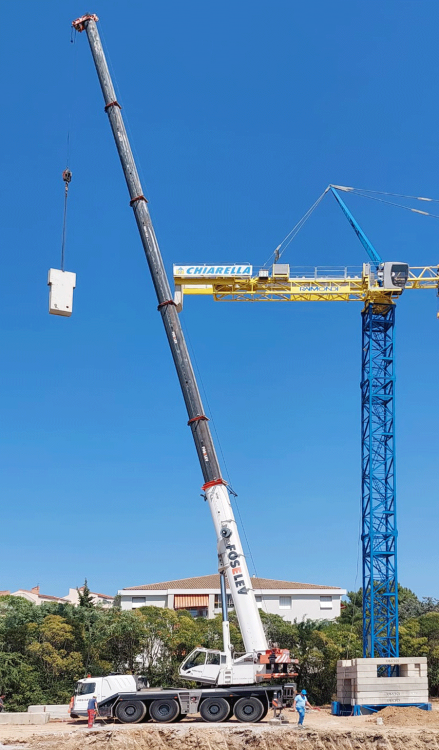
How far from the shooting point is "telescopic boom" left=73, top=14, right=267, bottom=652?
2473 cm

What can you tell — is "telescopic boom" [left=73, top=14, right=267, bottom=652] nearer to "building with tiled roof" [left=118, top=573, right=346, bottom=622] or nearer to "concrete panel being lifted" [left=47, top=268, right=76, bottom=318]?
"concrete panel being lifted" [left=47, top=268, right=76, bottom=318]

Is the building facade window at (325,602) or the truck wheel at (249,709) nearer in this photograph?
the truck wheel at (249,709)

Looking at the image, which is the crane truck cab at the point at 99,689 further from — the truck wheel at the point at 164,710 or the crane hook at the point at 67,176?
the crane hook at the point at 67,176

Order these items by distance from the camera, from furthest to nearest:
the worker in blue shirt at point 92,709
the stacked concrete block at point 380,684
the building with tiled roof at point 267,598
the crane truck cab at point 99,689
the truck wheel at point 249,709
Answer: the building with tiled roof at point 267,598 → the stacked concrete block at point 380,684 → the crane truck cab at point 99,689 → the worker in blue shirt at point 92,709 → the truck wheel at point 249,709

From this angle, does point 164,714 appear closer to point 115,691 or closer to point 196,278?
point 115,691

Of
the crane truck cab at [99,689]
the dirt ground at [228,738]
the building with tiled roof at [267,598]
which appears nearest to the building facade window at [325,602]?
the building with tiled roof at [267,598]

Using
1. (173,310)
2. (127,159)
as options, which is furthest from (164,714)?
(127,159)

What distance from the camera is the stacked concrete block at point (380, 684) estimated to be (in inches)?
1283

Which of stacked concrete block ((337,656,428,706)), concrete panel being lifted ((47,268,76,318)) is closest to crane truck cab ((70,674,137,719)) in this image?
stacked concrete block ((337,656,428,706))

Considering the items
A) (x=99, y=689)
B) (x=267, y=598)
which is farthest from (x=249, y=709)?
(x=267, y=598)

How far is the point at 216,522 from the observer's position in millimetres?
25875

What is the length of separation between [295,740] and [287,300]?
2466cm

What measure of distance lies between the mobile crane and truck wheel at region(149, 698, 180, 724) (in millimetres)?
63

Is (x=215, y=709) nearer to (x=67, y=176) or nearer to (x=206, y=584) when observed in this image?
(x=67, y=176)
